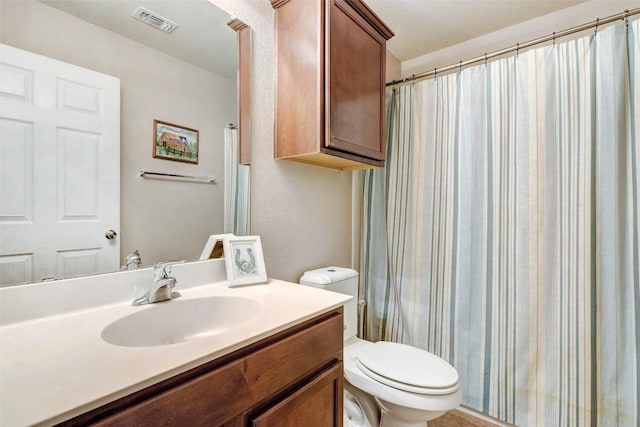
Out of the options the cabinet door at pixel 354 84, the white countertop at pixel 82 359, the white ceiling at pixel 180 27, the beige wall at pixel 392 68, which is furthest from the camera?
the beige wall at pixel 392 68

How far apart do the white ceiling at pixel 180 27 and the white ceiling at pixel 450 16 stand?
0.92 m

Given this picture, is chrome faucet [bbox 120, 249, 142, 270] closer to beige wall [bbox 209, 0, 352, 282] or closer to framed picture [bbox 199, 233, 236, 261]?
framed picture [bbox 199, 233, 236, 261]

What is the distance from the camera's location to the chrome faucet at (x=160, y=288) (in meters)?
0.89

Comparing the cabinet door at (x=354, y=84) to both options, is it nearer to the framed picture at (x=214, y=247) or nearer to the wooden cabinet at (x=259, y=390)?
the framed picture at (x=214, y=247)

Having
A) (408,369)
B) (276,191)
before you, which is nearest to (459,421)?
(408,369)

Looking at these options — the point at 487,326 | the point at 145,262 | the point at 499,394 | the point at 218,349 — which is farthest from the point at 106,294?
the point at 499,394

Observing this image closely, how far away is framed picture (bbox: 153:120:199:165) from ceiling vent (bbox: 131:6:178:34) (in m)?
0.33

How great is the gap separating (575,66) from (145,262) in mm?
2029

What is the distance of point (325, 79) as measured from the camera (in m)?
1.20

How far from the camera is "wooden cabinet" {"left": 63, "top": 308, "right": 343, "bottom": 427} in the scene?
512 millimetres

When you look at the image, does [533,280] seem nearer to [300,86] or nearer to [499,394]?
[499,394]

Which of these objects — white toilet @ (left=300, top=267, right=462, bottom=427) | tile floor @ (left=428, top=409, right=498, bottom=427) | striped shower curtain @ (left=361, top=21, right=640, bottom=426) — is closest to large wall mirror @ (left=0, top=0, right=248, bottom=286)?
white toilet @ (left=300, top=267, right=462, bottom=427)

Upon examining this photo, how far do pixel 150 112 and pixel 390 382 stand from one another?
133 cm

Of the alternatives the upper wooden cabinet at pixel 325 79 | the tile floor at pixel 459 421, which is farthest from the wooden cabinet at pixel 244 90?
the tile floor at pixel 459 421
